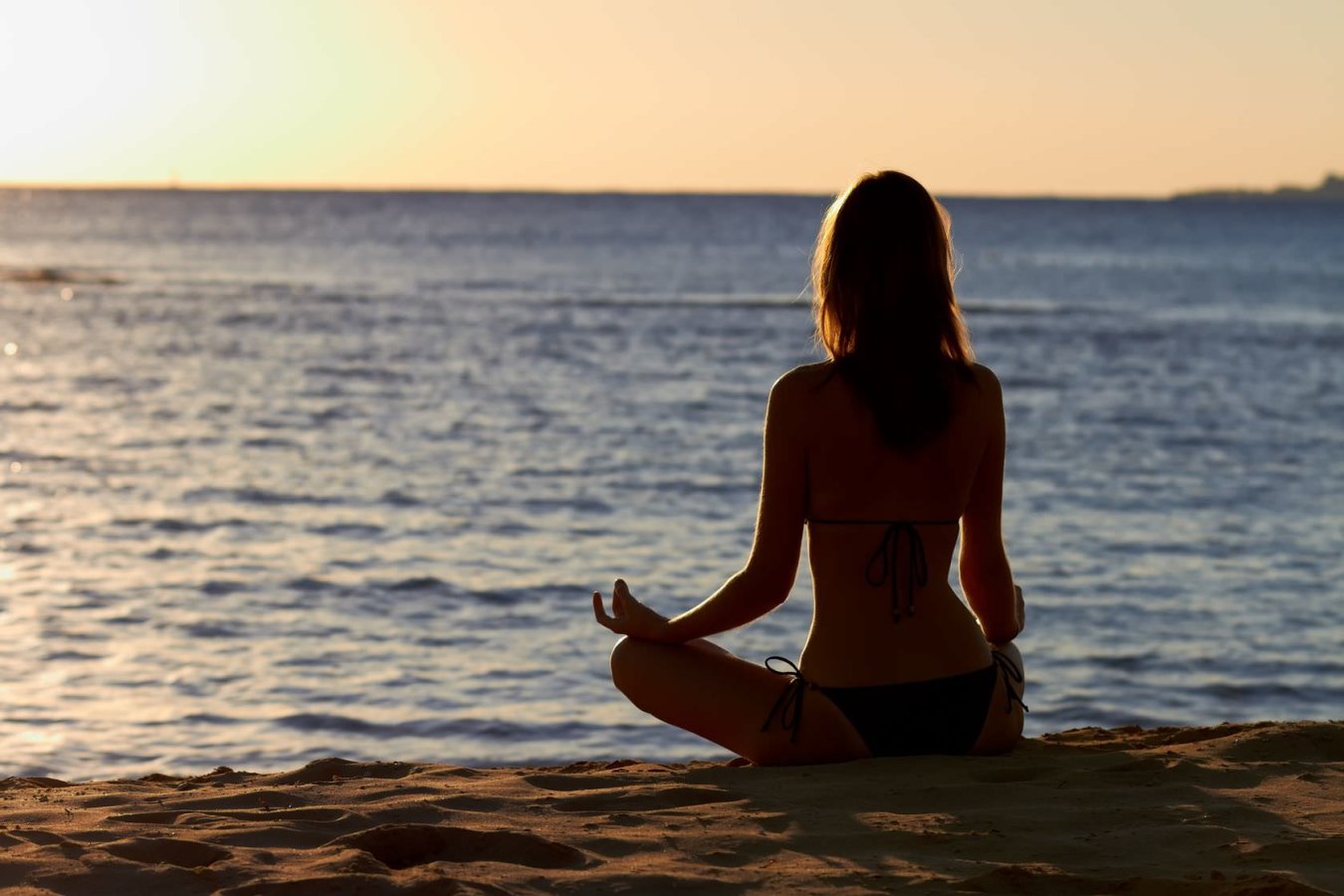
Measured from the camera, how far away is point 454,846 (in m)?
3.50

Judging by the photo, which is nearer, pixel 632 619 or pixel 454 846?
pixel 454 846

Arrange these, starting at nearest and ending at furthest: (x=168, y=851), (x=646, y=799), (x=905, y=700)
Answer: (x=168, y=851) → (x=646, y=799) → (x=905, y=700)

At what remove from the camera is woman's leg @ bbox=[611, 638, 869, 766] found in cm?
422

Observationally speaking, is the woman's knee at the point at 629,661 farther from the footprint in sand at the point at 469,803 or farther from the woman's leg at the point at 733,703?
the footprint in sand at the point at 469,803

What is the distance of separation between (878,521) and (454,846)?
1.35 m

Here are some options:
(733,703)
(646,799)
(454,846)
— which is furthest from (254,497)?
(454,846)

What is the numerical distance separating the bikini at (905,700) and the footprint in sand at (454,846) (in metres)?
0.94

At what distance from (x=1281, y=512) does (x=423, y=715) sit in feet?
26.0

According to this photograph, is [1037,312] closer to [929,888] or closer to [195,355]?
[195,355]

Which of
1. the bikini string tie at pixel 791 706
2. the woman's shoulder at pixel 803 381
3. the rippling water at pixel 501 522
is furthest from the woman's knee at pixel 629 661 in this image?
the rippling water at pixel 501 522

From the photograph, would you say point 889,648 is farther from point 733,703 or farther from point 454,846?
point 454,846

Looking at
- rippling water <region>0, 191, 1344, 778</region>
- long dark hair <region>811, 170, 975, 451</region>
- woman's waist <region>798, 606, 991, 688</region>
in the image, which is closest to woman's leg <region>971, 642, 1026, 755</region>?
woman's waist <region>798, 606, 991, 688</region>

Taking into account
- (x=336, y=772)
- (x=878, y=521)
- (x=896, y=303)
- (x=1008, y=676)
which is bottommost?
(x=336, y=772)

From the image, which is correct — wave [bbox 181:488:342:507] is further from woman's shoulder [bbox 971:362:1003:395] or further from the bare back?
woman's shoulder [bbox 971:362:1003:395]
